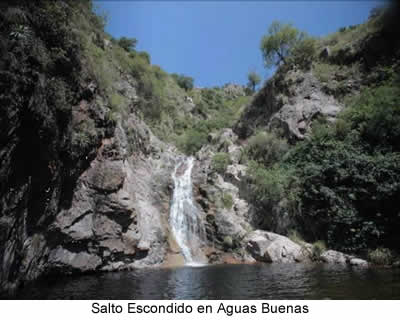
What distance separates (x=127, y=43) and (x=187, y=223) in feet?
103

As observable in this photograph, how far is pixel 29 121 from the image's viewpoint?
834 centimetres

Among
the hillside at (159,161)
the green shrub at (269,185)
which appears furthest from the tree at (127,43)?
the green shrub at (269,185)

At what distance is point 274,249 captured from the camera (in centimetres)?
1631

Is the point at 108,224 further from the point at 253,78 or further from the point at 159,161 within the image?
the point at 253,78

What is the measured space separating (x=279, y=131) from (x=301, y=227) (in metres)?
10.3

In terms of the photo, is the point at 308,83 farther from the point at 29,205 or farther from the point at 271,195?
the point at 29,205

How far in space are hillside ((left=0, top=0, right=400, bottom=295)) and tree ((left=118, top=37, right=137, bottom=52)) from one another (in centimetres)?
923

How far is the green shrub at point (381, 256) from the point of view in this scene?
1290cm

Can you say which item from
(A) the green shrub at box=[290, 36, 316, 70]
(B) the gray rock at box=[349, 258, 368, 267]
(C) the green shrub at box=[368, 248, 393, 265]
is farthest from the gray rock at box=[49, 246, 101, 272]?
(A) the green shrub at box=[290, 36, 316, 70]

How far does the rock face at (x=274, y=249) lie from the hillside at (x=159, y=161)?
0.18 meters

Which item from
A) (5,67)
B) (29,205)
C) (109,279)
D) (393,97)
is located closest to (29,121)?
(5,67)

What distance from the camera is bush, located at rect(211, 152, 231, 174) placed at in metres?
24.8

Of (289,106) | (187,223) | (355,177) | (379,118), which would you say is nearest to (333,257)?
(355,177)

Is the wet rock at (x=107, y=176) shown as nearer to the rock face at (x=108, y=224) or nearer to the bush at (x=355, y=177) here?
the rock face at (x=108, y=224)
